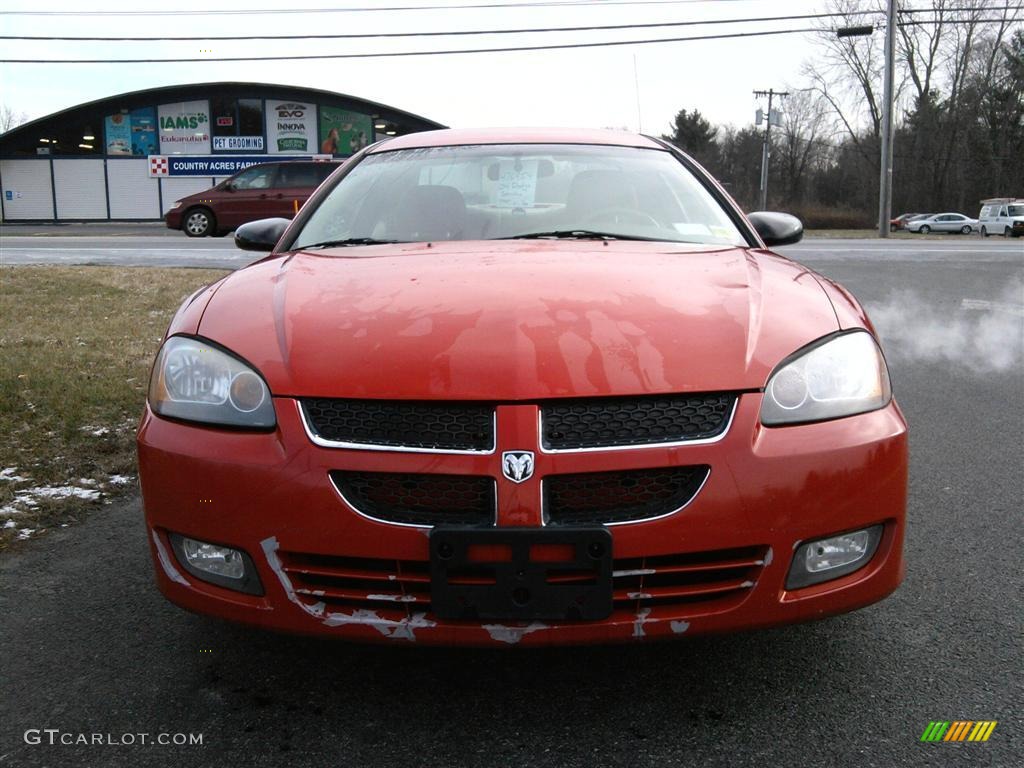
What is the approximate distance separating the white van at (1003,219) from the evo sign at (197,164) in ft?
106

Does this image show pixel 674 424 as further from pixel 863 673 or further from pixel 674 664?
pixel 863 673

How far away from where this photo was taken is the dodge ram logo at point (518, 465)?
1.77m

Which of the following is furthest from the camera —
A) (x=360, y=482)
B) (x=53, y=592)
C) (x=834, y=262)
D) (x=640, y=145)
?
(x=834, y=262)

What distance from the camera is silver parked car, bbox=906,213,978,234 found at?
49875mm

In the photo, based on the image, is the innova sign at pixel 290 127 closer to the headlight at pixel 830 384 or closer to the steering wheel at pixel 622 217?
the steering wheel at pixel 622 217

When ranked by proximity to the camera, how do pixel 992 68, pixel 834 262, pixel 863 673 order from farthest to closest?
1. pixel 992 68
2. pixel 834 262
3. pixel 863 673

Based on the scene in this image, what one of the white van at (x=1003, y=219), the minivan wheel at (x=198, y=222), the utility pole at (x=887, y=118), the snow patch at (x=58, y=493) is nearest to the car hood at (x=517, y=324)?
the snow patch at (x=58, y=493)

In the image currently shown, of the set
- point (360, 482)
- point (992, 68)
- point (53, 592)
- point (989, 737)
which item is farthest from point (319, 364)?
point (992, 68)

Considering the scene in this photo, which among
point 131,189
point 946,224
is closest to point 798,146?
point 946,224

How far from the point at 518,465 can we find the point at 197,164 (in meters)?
39.5

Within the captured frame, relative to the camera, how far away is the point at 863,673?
215 centimetres

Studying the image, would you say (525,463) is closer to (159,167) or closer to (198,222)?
(198,222)

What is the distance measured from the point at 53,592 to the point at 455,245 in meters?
1.56

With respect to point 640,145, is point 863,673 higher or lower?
lower
